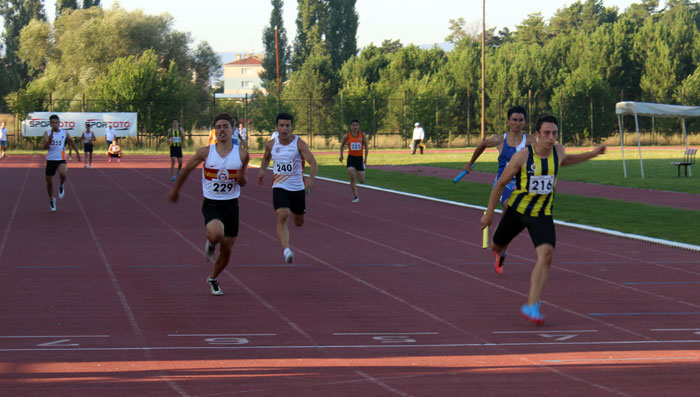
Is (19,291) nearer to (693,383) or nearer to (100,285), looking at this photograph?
(100,285)

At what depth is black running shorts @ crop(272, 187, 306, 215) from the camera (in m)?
11.2

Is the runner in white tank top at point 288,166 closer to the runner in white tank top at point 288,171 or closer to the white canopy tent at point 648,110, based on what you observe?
the runner in white tank top at point 288,171

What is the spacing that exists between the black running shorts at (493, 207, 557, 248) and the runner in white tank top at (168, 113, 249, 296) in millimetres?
2613

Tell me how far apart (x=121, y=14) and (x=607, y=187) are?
166 feet

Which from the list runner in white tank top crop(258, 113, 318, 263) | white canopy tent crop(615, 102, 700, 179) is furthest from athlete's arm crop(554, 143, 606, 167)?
white canopy tent crop(615, 102, 700, 179)

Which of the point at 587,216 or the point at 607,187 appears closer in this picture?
the point at 587,216

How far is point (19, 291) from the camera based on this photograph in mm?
9094

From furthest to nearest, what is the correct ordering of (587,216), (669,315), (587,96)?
(587,96) → (587,216) → (669,315)

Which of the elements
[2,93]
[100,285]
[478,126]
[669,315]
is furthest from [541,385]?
[2,93]

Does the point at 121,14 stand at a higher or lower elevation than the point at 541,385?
higher

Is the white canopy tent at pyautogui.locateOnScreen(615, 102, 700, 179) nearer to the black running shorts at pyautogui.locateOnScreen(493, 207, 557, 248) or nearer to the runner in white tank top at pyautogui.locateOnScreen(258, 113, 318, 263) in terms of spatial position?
the runner in white tank top at pyautogui.locateOnScreen(258, 113, 318, 263)

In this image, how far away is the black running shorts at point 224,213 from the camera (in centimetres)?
895

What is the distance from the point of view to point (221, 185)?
895cm

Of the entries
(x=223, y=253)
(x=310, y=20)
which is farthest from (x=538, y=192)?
(x=310, y=20)
